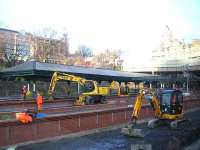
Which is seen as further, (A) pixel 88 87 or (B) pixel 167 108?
(A) pixel 88 87

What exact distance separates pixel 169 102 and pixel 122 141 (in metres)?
6.46

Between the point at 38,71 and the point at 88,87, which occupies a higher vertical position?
the point at 38,71

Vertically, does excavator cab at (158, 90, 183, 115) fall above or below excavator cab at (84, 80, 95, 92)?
below

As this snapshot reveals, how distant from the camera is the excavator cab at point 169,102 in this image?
80.5ft

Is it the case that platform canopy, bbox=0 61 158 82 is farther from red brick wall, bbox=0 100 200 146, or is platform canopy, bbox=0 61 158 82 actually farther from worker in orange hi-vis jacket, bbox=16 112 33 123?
worker in orange hi-vis jacket, bbox=16 112 33 123

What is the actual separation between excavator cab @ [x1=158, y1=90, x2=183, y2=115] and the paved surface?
1.90 meters

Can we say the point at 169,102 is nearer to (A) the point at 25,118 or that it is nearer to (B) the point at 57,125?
(B) the point at 57,125

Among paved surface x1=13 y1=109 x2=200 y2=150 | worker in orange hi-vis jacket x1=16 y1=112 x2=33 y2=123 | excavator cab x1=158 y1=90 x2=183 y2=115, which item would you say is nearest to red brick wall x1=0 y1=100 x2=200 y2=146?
worker in orange hi-vis jacket x1=16 y1=112 x2=33 y2=123

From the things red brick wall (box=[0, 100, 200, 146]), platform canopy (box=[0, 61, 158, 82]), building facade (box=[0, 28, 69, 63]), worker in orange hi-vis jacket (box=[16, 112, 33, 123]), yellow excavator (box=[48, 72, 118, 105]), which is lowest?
red brick wall (box=[0, 100, 200, 146])

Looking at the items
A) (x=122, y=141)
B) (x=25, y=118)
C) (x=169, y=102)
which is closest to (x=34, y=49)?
(x=169, y=102)

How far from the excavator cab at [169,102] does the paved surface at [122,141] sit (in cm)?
190

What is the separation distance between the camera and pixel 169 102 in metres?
24.5

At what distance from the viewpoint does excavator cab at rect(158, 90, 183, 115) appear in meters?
24.5

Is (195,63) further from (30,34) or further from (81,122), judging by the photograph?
(81,122)
